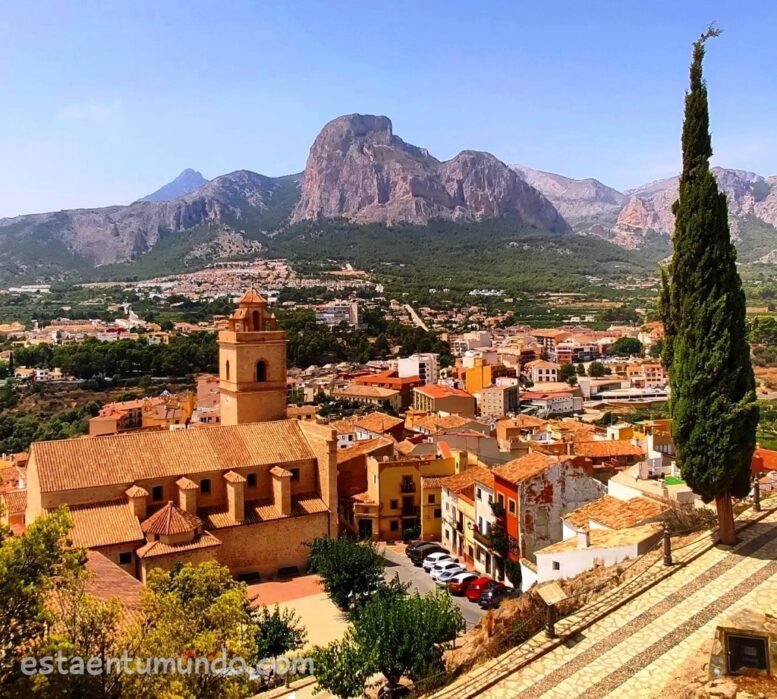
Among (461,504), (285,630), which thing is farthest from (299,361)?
(285,630)

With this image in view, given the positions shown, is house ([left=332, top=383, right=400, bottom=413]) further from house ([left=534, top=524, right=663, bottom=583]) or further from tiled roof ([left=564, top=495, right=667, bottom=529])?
house ([left=534, top=524, right=663, bottom=583])

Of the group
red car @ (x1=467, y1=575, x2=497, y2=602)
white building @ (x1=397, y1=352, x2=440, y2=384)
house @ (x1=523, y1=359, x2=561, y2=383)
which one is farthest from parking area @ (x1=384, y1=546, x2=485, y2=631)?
house @ (x1=523, y1=359, x2=561, y2=383)

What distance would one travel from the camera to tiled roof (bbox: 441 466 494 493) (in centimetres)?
2648

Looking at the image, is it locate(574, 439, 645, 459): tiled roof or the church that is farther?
locate(574, 439, 645, 459): tiled roof

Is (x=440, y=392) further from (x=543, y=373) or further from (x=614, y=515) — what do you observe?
(x=614, y=515)

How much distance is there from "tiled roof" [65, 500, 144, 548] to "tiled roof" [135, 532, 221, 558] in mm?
484

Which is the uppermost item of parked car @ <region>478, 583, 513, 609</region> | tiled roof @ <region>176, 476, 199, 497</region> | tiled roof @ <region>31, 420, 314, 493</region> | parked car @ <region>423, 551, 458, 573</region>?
tiled roof @ <region>31, 420, 314, 493</region>

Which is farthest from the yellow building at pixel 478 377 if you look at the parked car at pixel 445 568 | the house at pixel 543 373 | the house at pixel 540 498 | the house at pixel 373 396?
the house at pixel 540 498

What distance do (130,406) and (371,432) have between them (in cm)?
2772

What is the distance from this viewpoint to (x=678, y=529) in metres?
15.5

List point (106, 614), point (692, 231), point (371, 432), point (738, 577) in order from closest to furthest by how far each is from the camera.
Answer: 1. point (106, 614)
2. point (738, 577)
3. point (692, 231)
4. point (371, 432)

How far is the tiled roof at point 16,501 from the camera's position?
976 inches

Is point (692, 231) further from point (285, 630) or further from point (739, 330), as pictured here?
point (285, 630)

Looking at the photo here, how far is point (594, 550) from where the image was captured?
52.9 feet
